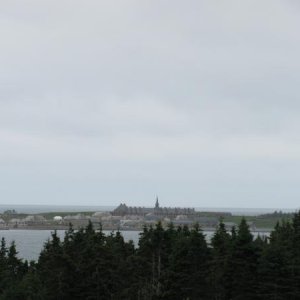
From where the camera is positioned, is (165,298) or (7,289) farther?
(7,289)

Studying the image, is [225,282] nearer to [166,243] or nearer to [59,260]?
[166,243]

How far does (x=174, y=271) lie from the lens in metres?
37.2

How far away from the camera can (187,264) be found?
3728 cm

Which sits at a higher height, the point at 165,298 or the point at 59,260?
the point at 59,260

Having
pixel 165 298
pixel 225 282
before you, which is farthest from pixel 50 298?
pixel 225 282

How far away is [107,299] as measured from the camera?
1470 inches

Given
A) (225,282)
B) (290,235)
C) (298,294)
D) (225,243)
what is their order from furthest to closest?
(290,235), (225,243), (225,282), (298,294)

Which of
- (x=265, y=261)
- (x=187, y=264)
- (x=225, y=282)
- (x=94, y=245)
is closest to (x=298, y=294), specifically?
(x=265, y=261)

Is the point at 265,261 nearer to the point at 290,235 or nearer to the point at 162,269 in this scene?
the point at 162,269

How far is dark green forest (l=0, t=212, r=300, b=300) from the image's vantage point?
34.9 meters

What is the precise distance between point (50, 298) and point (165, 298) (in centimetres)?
748

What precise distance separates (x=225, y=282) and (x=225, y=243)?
3.85 metres

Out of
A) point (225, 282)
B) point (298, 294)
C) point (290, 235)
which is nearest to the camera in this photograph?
point (298, 294)

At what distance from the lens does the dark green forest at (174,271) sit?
3491 centimetres
